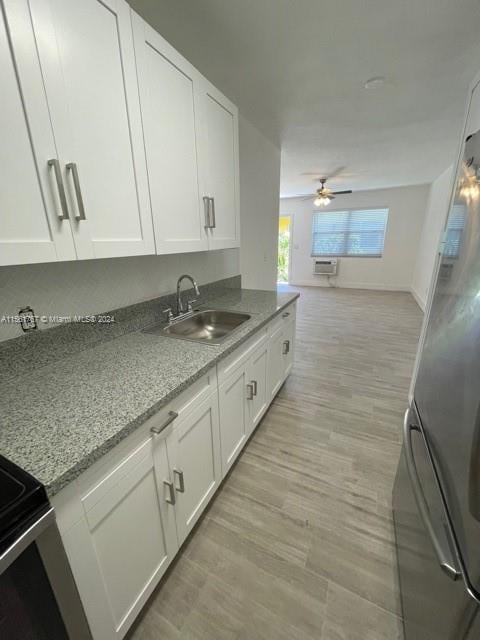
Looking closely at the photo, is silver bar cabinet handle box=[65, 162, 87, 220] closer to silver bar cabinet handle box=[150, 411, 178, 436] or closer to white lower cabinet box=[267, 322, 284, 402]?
silver bar cabinet handle box=[150, 411, 178, 436]

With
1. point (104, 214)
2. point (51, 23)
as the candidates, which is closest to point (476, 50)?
point (51, 23)

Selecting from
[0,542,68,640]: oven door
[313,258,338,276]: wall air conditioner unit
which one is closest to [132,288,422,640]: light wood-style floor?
[0,542,68,640]: oven door

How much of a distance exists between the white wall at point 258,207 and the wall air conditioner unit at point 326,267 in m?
3.83

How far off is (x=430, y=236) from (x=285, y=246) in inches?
141

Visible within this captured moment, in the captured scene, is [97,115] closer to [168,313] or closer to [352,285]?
[168,313]

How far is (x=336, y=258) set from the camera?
6977mm

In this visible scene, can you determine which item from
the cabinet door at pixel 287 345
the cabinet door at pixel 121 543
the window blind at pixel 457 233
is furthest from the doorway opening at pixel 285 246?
the cabinet door at pixel 121 543

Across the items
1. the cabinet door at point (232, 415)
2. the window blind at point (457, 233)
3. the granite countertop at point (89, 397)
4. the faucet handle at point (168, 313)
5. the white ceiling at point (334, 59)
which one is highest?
the white ceiling at point (334, 59)

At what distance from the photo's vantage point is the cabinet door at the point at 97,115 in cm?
82

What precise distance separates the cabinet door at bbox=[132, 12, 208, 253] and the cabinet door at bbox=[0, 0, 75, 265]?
436 millimetres

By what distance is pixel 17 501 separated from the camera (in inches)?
20.4

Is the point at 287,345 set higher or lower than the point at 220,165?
lower

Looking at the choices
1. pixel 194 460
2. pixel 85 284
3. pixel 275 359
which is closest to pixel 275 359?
pixel 275 359

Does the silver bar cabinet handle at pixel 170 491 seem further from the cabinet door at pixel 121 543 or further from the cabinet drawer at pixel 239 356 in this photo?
the cabinet drawer at pixel 239 356
